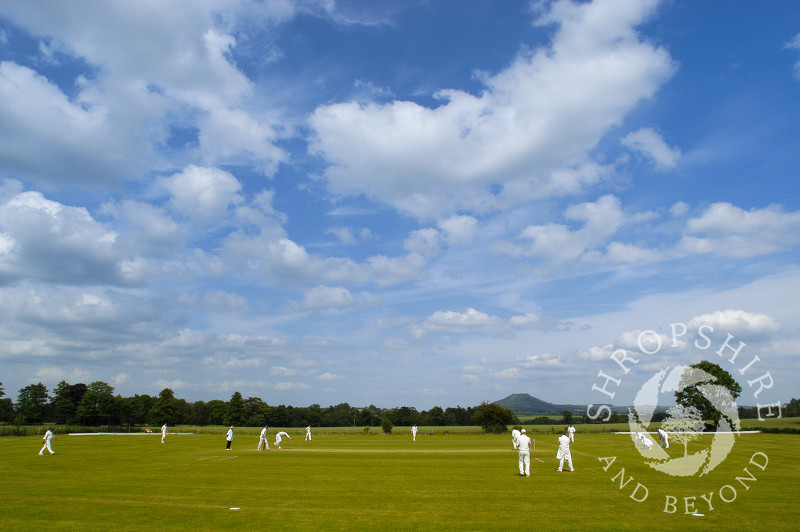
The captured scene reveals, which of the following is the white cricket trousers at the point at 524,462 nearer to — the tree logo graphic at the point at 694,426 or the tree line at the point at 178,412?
the tree logo graphic at the point at 694,426

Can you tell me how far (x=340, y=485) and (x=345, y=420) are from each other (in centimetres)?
16406

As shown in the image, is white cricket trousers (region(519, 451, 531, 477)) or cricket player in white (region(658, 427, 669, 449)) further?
cricket player in white (region(658, 427, 669, 449))

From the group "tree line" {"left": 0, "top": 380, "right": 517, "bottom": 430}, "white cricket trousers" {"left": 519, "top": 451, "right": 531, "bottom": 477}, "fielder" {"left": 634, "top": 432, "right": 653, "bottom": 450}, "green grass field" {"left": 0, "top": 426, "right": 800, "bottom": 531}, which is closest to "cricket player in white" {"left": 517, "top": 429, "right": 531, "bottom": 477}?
"white cricket trousers" {"left": 519, "top": 451, "right": 531, "bottom": 477}

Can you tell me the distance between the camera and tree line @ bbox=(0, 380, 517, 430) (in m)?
127

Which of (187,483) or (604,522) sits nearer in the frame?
(604,522)

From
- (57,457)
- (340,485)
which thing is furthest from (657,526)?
(57,457)

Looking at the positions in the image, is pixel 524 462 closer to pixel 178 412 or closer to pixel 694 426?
pixel 694 426

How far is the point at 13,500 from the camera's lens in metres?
17.6

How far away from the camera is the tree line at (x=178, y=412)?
127 meters

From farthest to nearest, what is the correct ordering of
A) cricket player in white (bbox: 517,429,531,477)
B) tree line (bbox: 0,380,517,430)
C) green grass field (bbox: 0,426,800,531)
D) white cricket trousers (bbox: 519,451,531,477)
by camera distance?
tree line (bbox: 0,380,517,430)
white cricket trousers (bbox: 519,451,531,477)
cricket player in white (bbox: 517,429,531,477)
green grass field (bbox: 0,426,800,531)

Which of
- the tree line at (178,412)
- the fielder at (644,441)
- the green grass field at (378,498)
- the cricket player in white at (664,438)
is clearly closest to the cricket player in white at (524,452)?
the green grass field at (378,498)

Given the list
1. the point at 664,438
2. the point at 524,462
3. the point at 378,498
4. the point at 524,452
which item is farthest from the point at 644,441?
the point at 378,498

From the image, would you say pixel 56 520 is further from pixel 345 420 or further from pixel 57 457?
pixel 345 420

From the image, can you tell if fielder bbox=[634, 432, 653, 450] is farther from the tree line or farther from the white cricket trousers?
the tree line
